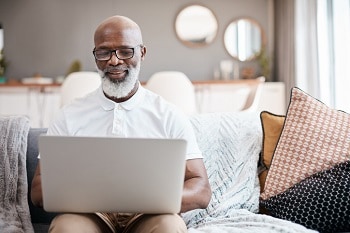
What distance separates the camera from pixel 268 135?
2.16m

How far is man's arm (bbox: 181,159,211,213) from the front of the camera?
63.7 inches

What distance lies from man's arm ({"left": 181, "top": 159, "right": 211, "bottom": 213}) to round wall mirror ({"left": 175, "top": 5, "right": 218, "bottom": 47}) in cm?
479

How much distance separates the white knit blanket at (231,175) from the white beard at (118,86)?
457 mm

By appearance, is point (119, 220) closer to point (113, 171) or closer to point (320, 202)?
point (113, 171)

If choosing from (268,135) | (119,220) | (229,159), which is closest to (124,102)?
(119,220)

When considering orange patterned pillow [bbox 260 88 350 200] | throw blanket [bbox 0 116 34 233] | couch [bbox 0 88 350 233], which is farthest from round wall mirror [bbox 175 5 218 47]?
throw blanket [bbox 0 116 34 233]

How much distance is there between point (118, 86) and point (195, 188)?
0.51m

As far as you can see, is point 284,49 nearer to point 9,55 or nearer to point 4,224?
point 9,55

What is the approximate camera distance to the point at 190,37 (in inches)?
251

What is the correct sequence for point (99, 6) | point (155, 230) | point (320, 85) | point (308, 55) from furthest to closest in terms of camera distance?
1. point (99, 6)
2. point (308, 55)
3. point (320, 85)
4. point (155, 230)

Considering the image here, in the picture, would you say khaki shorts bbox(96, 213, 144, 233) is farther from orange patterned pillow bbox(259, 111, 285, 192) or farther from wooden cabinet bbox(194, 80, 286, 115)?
wooden cabinet bbox(194, 80, 286, 115)

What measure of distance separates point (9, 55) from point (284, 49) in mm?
3619

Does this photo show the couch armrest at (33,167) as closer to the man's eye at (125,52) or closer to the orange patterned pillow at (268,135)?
the man's eye at (125,52)

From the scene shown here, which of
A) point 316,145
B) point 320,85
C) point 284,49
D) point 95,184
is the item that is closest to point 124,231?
point 95,184
